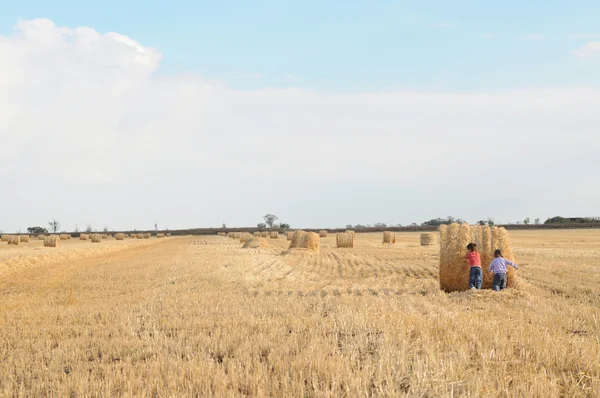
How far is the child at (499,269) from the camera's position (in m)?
14.5

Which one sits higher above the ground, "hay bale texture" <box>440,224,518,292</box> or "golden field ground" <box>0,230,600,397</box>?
"hay bale texture" <box>440,224,518,292</box>

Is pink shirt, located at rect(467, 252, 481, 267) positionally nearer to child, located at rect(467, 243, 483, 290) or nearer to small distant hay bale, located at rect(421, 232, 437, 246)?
child, located at rect(467, 243, 483, 290)

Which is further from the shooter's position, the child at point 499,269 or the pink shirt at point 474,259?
the pink shirt at point 474,259

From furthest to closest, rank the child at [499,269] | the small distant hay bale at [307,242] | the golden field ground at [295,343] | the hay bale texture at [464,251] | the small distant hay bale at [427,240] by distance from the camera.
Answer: the small distant hay bale at [427,240] → the small distant hay bale at [307,242] → the hay bale texture at [464,251] → the child at [499,269] → the golden field ground at [295,343]

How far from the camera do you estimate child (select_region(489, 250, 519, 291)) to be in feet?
47.7

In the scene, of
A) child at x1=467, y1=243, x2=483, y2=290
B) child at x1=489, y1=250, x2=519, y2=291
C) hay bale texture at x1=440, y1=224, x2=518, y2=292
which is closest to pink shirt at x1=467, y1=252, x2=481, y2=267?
child at x1=467, y1=243, x2=483, y2=290

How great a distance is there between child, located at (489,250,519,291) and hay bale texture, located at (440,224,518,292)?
1.76 feet

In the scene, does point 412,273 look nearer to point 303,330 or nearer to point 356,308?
point 356,308

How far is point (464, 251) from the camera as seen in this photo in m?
15.8

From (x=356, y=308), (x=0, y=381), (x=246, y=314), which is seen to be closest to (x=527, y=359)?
(x=356, y=308)

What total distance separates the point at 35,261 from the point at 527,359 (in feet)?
89.3

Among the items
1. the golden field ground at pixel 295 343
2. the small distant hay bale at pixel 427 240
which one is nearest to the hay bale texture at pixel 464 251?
the golden field ground at pixel 295 343

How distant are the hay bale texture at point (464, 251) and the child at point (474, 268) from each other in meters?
0.59

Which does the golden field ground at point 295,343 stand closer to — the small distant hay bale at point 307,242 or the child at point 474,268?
the child at point 474,268
